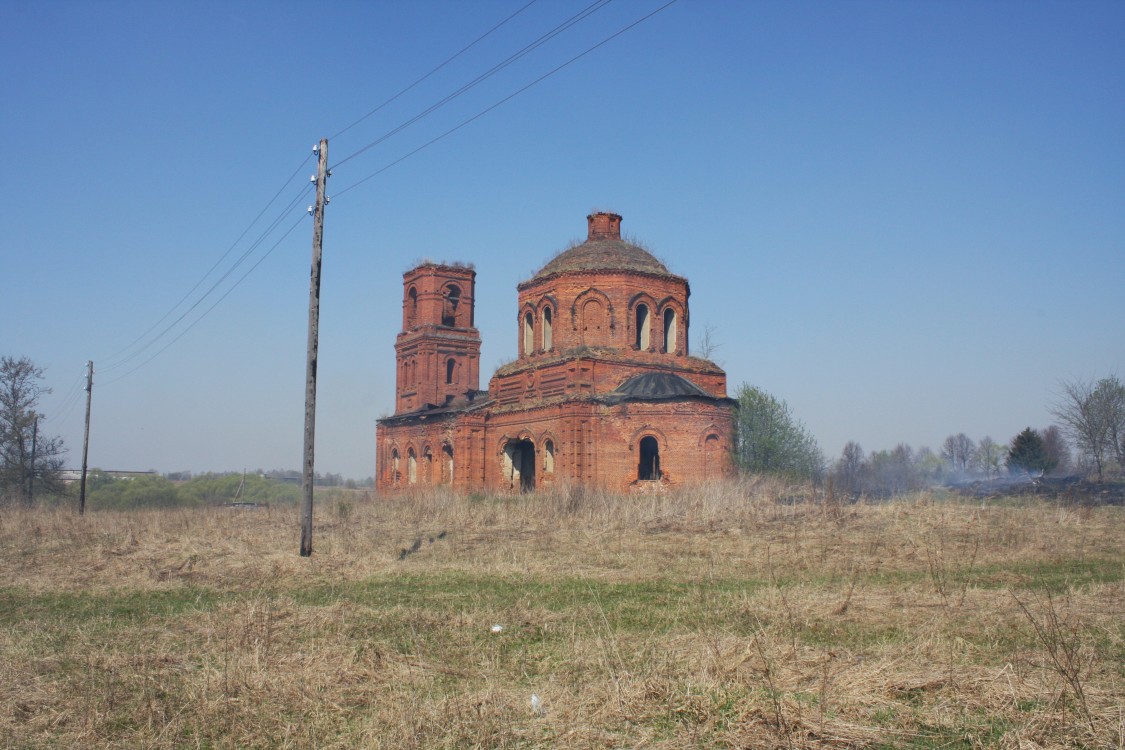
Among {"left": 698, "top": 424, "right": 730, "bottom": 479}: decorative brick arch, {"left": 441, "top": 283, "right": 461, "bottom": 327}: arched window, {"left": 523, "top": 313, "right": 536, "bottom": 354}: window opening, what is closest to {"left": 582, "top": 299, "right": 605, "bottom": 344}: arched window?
{"left": 523, "top": 313, "right": 536, "bottom": 354}: window opening

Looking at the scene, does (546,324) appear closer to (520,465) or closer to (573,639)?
(520,465)

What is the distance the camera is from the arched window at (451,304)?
130 feet

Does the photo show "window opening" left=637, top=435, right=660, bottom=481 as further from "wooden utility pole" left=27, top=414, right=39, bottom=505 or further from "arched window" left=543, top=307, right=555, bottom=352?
"wooden utility pole" left=27, top=414, right=39, bottom=505

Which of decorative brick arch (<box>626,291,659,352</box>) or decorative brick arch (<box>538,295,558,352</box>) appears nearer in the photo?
decorative brick arch (<box>626,291,659,352</box>)

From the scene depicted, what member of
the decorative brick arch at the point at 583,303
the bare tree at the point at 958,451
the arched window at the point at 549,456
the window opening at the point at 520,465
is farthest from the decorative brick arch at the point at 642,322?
the bare tree at the point at 958,451

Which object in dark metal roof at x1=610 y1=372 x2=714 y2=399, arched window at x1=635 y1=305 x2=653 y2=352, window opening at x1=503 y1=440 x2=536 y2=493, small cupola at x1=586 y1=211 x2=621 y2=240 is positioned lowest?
window opening at x1=503 y1=440 x2=536 y2=493

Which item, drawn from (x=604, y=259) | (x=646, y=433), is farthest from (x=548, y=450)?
(x=604, y=259)

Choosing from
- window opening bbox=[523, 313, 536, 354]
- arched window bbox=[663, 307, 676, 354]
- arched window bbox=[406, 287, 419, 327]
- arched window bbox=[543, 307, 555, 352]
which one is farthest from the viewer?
arched window bbox=[406, 287, 419, 327]

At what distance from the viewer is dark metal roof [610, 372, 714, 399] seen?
2639 cm

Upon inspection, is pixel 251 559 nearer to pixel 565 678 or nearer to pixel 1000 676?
pixel 565 678

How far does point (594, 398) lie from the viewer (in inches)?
1038

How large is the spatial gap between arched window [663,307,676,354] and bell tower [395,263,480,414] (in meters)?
12.0

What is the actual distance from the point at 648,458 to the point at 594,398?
3322 millimetres

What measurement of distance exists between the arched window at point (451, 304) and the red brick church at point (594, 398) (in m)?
5.49
